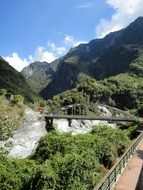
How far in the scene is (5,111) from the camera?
260 feet

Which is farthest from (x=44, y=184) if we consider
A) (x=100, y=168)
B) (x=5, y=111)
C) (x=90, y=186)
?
(x=5, y=111)

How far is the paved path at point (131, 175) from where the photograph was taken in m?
20.3

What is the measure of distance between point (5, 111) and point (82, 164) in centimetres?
5942

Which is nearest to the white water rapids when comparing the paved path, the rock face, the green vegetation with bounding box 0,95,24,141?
the rock face

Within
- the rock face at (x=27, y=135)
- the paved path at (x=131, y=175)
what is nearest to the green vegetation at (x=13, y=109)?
the rock face at (x=27, y=135)

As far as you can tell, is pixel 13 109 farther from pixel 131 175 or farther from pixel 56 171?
pixel 56 171

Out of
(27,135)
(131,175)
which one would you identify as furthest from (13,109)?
(131,175)

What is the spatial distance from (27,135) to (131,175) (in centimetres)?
5465

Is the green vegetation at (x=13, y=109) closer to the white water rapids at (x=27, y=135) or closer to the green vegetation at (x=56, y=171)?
the white water rapids at (x=27, y=135)

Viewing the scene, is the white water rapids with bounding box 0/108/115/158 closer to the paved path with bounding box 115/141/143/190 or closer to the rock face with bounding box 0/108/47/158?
the rock face with bounding box 0/108/47/158

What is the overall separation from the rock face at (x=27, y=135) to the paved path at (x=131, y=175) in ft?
Answer: 118

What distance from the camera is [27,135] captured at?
7644cm

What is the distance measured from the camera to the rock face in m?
67.2

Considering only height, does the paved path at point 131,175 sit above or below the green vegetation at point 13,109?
below
